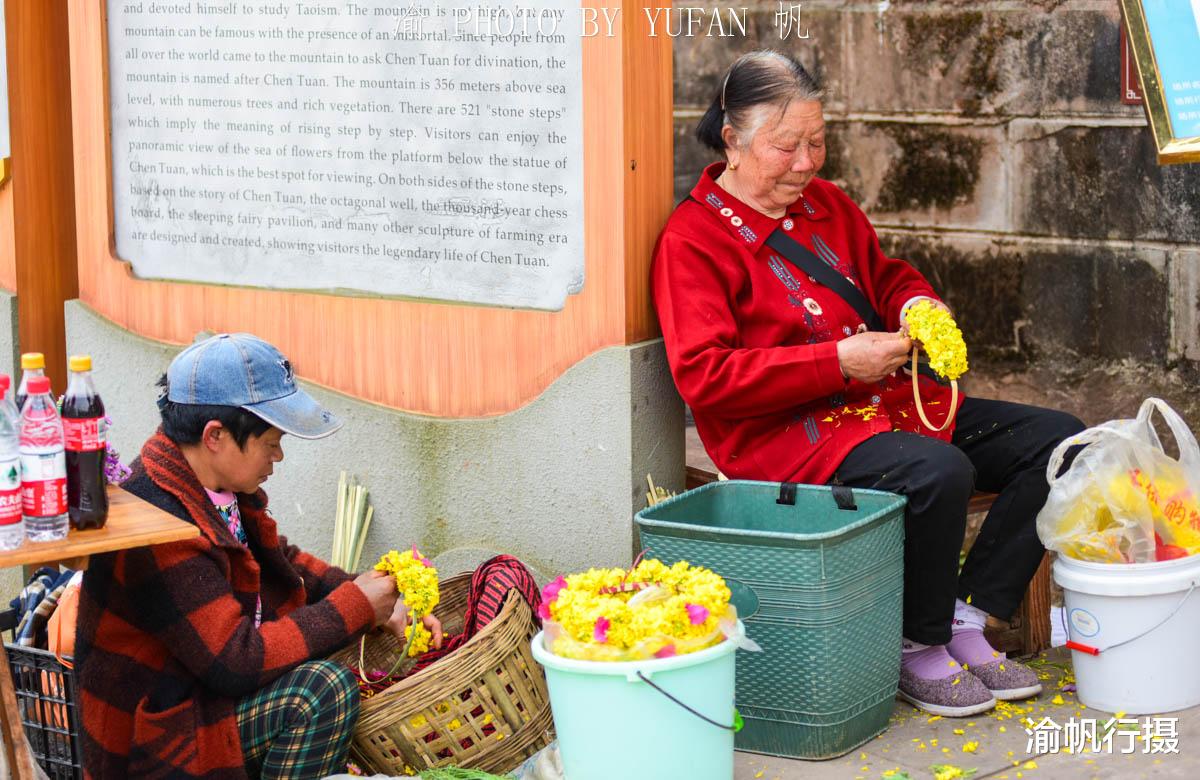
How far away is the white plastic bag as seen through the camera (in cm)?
417

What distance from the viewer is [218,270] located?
18.1 ft

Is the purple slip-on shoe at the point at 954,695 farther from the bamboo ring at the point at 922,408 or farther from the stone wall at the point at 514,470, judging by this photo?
the stone wall at the point at 514,470

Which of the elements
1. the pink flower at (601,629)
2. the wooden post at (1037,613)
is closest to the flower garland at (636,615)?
the pink flower at (601,629)

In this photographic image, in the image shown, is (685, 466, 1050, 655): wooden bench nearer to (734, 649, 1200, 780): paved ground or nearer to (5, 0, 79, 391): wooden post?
(734, 649, 1200, 780): paved ground

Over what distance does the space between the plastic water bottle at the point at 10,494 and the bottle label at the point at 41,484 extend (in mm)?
19

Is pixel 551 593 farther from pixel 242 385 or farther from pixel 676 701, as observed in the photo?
pixel 242 385

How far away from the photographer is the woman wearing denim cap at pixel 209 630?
3.59 metres

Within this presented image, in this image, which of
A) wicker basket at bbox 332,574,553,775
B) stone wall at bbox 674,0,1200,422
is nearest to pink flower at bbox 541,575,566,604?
wicker basket at bbox 332,574,553,775

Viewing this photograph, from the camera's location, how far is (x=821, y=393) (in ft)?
14.0

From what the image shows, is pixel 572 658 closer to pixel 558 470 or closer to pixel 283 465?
pixel 558 470

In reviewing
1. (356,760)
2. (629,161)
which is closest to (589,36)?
(629,161)

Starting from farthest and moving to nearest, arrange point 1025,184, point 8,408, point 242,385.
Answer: point 1025,184, point 242,385, point 8,408

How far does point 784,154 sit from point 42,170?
2.88 metres

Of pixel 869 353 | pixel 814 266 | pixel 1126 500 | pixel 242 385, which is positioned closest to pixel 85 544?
pixel 242 385
